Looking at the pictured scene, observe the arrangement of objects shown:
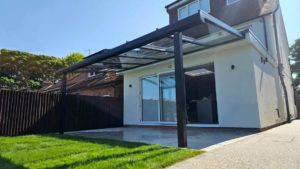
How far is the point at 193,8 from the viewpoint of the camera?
13180 mm

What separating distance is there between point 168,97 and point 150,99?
122 centimetres

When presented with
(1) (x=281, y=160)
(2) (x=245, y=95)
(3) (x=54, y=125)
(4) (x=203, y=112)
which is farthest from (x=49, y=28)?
(1) (x=281, y=160)

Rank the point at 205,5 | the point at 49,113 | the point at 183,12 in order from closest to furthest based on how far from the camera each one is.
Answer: the point at 49,113 → the point at 205,5 → the point at 183,12

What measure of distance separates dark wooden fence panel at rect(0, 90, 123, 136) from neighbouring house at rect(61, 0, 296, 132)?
1.21 meters

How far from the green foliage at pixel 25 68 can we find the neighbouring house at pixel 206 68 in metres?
18.6

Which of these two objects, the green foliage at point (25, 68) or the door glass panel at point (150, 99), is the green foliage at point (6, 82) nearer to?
the green foliage at point (25, 68)

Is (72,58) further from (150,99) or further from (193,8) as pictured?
(150,99)

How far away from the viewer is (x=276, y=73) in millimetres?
11016

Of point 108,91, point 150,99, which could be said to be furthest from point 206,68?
point 108,91

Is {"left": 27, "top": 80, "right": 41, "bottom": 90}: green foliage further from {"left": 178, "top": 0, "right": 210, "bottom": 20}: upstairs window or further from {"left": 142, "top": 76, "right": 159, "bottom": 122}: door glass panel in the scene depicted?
{"left": 178, "top": 0, "right": 210, "bottom": 20}: upstairs window

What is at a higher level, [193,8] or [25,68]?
[193,8]

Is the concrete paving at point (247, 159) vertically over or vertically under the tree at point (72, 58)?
under

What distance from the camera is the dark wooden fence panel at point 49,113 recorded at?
26.1 feet

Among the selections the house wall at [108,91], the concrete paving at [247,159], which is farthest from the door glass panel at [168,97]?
the concrete paving at [247,159]
